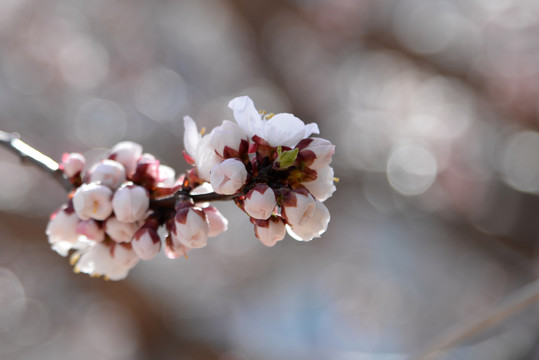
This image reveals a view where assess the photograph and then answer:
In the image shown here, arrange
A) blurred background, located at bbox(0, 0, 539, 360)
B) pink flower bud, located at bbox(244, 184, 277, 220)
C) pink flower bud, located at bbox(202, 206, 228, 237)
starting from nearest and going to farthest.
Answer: pink flower bud, located at bbox(244, 184, 277, 220)
pink flower bud, located at bbox(202, 206, 228, 237)
blurred background, located at bbox(0, 0, 539, 360)

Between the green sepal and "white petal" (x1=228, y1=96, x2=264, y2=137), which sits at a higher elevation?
"white petal" (x1=228, y1=96, x2=264, y2=137)

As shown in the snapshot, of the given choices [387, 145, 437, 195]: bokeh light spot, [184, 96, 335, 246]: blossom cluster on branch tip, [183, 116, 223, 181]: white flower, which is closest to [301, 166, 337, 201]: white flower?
[184, 96, 335, 246]: blossom cluster on branch tip

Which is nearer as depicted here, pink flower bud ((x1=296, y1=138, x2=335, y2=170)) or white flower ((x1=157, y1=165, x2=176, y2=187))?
pink flower bud ((x1=296, y1=138, x2=335, y2=170))

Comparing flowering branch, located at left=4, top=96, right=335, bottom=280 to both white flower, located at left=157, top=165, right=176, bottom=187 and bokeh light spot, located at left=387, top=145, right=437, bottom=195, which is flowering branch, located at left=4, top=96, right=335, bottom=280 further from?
bokeh light spot, located at left=387, top=145, right=437, bottom=195

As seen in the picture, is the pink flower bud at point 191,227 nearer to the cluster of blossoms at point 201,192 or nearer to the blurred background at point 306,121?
the cluster of blossoms at point 201,192

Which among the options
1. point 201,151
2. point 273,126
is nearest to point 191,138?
point 201,151

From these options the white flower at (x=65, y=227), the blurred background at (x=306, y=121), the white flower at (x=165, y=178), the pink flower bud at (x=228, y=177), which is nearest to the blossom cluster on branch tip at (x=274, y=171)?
the pink flower bud at (x=228, y=177)

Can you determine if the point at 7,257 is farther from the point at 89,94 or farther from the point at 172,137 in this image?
the point at 172,137
